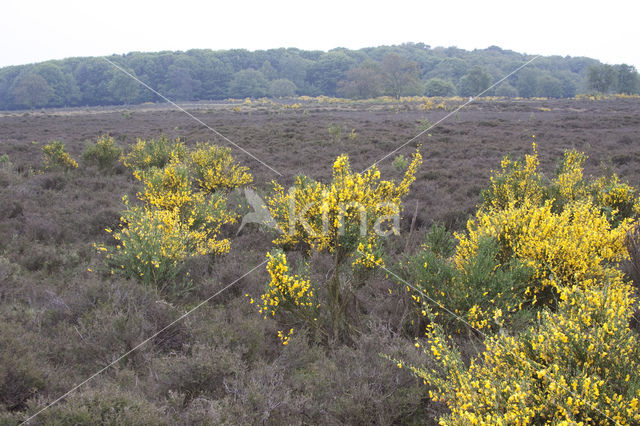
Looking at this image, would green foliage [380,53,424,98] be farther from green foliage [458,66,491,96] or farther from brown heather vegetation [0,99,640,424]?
brown heather vegetation [0,99,640,424]

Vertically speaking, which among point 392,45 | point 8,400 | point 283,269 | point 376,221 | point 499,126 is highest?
point 392,45

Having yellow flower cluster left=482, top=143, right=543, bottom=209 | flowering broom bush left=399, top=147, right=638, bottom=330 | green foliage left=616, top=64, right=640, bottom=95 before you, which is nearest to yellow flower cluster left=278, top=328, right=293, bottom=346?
flowering broom bush left=399, top=147, right=638, bottom=330

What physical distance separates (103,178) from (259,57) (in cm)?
11700

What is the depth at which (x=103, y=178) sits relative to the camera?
11898 mm

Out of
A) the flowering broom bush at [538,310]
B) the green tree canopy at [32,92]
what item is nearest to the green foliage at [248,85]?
the green tree canopy at [32,92]

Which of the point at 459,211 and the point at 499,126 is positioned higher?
the point at 499,126

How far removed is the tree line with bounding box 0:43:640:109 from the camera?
244 ft

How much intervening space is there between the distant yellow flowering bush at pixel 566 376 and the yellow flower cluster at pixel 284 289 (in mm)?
1608

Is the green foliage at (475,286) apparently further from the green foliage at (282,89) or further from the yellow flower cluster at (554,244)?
the green foliage at (282,89)

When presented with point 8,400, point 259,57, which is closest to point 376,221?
point 8,400

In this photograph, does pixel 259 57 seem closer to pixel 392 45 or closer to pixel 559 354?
pixel 392 45

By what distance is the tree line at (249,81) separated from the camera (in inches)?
2923

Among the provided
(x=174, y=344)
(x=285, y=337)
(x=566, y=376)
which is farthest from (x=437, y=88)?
(x=566, y=376)

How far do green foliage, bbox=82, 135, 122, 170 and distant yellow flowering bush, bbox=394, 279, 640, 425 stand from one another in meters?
14.3
